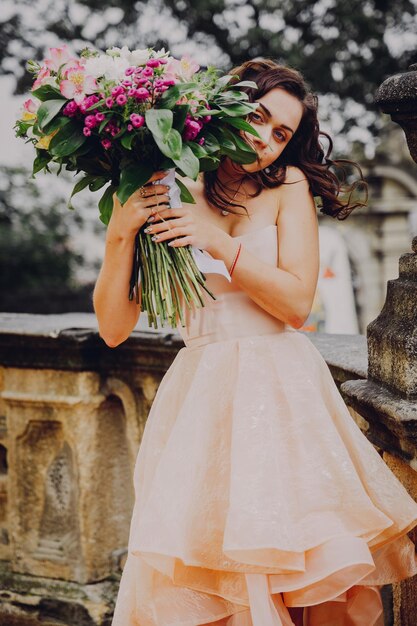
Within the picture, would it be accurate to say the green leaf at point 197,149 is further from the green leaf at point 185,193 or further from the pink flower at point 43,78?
the pink flower at point 43,78

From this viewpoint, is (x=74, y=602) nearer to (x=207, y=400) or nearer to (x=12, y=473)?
(x=12, y=473)

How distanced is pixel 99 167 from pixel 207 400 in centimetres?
62

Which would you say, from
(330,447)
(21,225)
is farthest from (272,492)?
(21,225)

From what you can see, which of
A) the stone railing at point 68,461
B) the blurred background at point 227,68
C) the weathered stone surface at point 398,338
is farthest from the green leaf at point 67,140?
the blurred background at point 227,68

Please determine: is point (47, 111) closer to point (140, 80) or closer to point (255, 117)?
point (140, 80)

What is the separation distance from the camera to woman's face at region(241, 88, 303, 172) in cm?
221

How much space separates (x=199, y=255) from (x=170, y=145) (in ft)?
1.00

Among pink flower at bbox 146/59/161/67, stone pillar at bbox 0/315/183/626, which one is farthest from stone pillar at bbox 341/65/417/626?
stone pillar at bbox 0/315/183/626

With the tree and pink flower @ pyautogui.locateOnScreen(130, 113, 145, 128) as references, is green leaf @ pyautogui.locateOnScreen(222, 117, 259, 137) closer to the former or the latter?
pink flower @ pyautogui.locateOnScreen(130, 113, 145, 128)

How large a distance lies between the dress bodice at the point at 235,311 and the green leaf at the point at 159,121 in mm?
426

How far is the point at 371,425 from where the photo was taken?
226 centimetres

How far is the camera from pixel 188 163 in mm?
1905

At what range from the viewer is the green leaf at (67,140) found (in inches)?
77.2

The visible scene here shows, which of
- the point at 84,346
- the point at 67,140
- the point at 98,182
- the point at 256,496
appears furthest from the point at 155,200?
the point at 84,346
